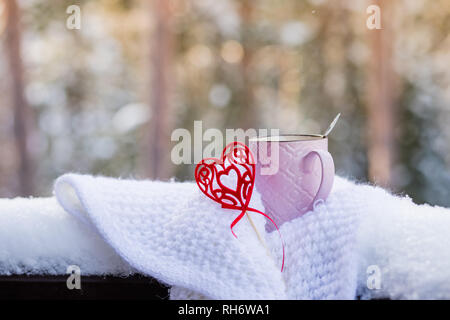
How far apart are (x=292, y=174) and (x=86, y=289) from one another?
0.25 metres

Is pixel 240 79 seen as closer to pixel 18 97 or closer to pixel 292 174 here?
pixel 18 97

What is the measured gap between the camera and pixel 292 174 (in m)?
0.53

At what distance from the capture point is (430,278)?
1.54ft

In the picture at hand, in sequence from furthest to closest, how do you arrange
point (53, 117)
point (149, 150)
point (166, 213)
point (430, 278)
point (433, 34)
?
point (53, 117), point (433, 34), point (149, 150), point (166, 213), point (430, 278)

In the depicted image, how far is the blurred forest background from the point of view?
2.36 metres

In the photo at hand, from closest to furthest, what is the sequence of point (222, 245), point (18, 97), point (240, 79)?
point (222, 245) < point (18, 97) < point (240, 79)

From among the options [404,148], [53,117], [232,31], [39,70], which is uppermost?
[232,31]

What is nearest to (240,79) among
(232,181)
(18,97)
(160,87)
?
(160,87)

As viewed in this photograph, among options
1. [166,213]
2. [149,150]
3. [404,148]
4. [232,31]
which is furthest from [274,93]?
[166,213]

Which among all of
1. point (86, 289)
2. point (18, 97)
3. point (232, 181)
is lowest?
point (86, 289)

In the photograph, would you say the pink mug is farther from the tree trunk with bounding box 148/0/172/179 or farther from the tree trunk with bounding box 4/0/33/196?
the tree trunk with bounding box 4/0/33/196

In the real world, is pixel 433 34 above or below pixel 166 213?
above
